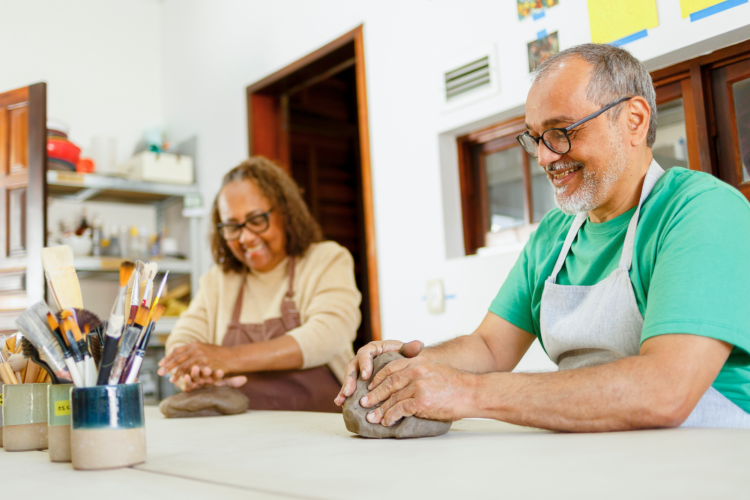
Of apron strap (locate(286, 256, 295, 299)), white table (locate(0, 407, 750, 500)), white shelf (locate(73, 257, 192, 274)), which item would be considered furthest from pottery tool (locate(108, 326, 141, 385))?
white shelf (locate(73, 257, 192, 274))

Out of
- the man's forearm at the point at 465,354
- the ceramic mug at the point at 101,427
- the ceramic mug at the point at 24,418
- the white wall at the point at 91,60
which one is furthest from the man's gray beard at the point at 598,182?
the white wall at the point at 91,60

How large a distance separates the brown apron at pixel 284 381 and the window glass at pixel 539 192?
2.98 ft

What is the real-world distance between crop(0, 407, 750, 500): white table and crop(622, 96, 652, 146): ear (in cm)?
59

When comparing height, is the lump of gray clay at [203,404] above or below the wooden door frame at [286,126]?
below

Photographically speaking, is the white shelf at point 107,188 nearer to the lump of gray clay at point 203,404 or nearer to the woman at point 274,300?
the woman at point 274,300

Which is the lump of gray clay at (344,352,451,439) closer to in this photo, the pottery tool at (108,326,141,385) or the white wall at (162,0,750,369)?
the pottery tool at (108,326,141,385)

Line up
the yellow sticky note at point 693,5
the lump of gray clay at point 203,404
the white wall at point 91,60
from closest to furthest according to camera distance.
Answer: the lump of gray clay at point 203,404 < the yellow sticky note at point 693,5 < the white wall at point 91,60

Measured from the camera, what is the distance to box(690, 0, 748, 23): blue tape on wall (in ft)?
5.41

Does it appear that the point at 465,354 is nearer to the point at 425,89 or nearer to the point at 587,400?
the point at 587,400

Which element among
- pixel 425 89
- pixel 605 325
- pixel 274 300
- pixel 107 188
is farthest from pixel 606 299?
pixel 107 188

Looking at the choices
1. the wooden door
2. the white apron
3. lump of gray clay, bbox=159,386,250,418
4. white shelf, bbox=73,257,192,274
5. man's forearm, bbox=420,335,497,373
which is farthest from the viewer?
white shelf, bbox=73,257,192,274

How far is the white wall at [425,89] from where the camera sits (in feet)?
6.63

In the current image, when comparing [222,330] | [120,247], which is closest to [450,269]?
[222,330]

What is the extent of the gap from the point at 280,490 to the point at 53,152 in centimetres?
321
